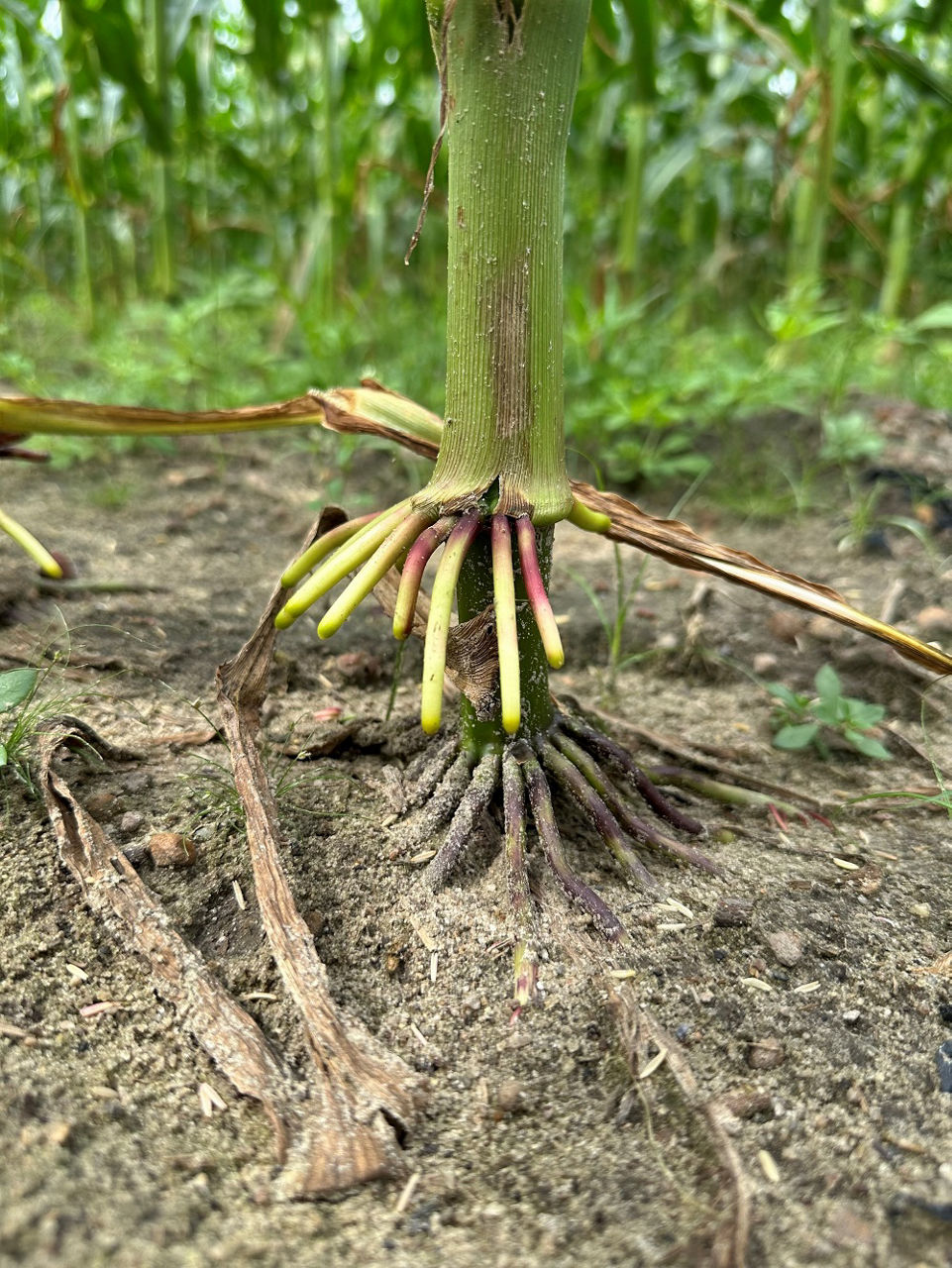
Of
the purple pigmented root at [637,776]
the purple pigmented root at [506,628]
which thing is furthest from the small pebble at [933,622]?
the purple pigmented root at [506,628]

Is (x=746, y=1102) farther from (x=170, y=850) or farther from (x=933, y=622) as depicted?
(x=933, y=622)

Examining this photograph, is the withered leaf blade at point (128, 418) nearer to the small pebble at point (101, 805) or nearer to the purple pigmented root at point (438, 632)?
the purple pigmented root at point (438, 632)

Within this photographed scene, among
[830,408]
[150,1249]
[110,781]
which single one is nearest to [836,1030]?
[150,1249]

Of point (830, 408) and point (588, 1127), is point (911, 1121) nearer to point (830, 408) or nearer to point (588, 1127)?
point (588, 1127)

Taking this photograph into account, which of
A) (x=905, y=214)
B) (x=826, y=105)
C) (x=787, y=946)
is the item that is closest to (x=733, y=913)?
(x=787, y=946)

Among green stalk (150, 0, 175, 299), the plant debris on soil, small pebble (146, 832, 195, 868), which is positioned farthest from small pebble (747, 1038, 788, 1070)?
green stalk (150, 0, 175, 299)

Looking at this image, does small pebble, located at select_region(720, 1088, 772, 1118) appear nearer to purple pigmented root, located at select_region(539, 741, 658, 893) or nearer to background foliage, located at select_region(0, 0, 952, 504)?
purple pigmented root, located at select_region(539, 741, 658, 893)
